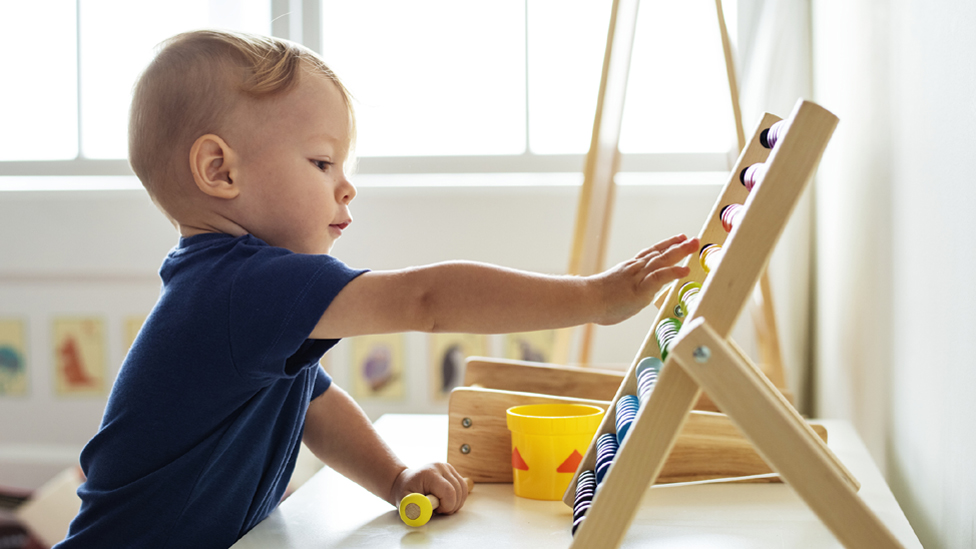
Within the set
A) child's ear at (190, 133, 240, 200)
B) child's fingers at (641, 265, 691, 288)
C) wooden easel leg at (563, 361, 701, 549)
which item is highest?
child's ear at (190, 133, 240, 200)

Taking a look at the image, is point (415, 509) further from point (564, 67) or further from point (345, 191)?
point (564, 67)

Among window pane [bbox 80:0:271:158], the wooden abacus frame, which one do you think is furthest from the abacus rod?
window pane [bbox 80:0:271:158]

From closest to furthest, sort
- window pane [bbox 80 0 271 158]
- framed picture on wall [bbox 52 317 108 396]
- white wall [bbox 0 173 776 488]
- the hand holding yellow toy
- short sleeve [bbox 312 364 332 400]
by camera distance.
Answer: the hand holding yellow toy → short sleeve [bbox 312 364 332 400] → white wall [bbox 0 173 776 488] → framed picture on wall [bbox 52 317 108 396] → window pane [bbox 80 0 271 158]

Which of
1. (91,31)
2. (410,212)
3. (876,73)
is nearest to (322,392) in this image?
(876,73)

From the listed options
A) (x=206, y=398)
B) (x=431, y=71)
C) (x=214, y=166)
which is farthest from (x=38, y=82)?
(x=206, y=398)

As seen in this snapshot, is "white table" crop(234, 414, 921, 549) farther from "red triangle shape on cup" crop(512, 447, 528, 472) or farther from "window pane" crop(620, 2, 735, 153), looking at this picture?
"window pane" crop(620, 2, 735, 153)

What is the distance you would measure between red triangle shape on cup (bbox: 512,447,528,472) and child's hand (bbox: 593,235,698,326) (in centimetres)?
24

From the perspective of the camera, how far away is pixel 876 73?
3.16 feet

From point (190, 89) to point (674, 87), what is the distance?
1.58 m

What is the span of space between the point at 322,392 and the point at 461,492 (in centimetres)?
26

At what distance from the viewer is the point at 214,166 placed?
2.52ft

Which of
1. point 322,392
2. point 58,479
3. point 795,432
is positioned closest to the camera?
point 795,432

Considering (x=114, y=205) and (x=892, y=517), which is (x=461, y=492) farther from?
(x=114, y=205)

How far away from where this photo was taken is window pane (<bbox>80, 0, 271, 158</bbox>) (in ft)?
7.24
